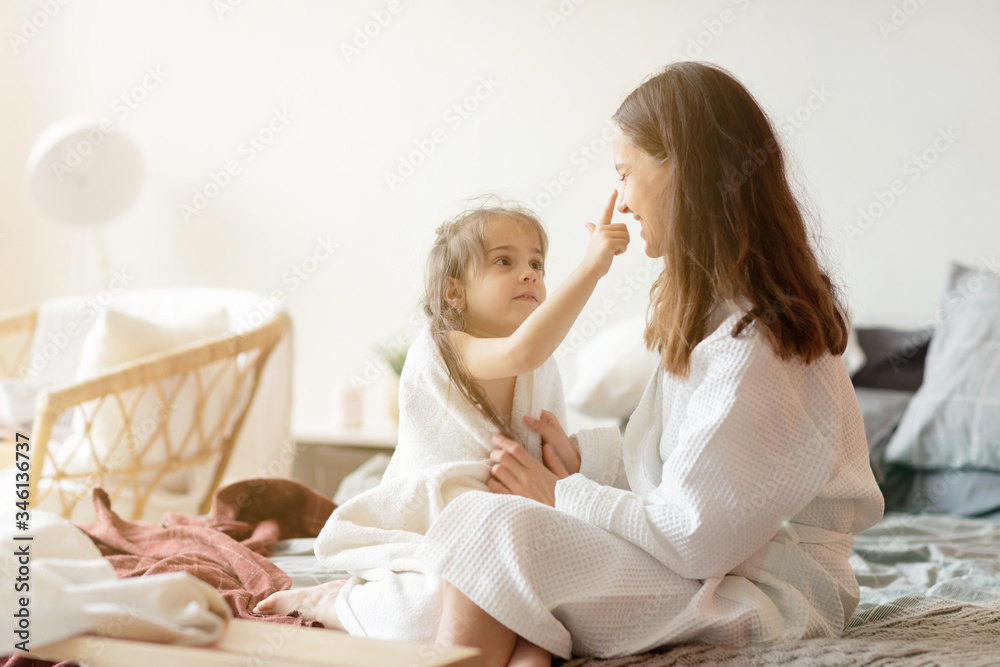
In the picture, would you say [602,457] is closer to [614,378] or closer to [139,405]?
[614,378]

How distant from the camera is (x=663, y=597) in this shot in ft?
3.29

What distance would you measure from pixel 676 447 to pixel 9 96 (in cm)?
362

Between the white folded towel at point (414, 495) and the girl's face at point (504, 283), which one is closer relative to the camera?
the white folded towel at point (414, 495)

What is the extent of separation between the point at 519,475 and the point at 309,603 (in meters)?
0.30

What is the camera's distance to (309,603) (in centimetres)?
114

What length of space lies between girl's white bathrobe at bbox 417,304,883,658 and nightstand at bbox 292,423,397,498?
1.86 metres

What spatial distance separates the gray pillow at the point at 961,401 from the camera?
1974 millimetres

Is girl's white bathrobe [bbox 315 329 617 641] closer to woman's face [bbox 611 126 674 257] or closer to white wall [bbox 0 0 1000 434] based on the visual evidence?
woman's face [bbox 611 126 674 257]

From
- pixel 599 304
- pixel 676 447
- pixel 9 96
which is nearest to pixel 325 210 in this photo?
pixel 599 304

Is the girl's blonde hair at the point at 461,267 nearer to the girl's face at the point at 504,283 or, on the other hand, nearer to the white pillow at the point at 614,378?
the girl's face at the point at 504,283

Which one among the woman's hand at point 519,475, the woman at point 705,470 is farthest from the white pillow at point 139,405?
the woman at point 705,470

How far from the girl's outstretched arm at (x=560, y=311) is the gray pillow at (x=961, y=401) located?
1.24 metres

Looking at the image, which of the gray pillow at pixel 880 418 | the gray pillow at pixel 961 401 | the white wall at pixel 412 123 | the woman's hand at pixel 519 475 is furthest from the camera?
the white wall at pixel 412 123

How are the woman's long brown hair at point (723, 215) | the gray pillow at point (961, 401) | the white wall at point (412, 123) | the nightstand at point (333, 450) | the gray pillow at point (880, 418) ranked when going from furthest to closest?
the nightstand at point (333, 450) → the white wall at point (412, 123) → the gray pillow at point (880, 418) → the gray pillow at point (961, 401) → the woman's long brown hair at point (723, 215)
